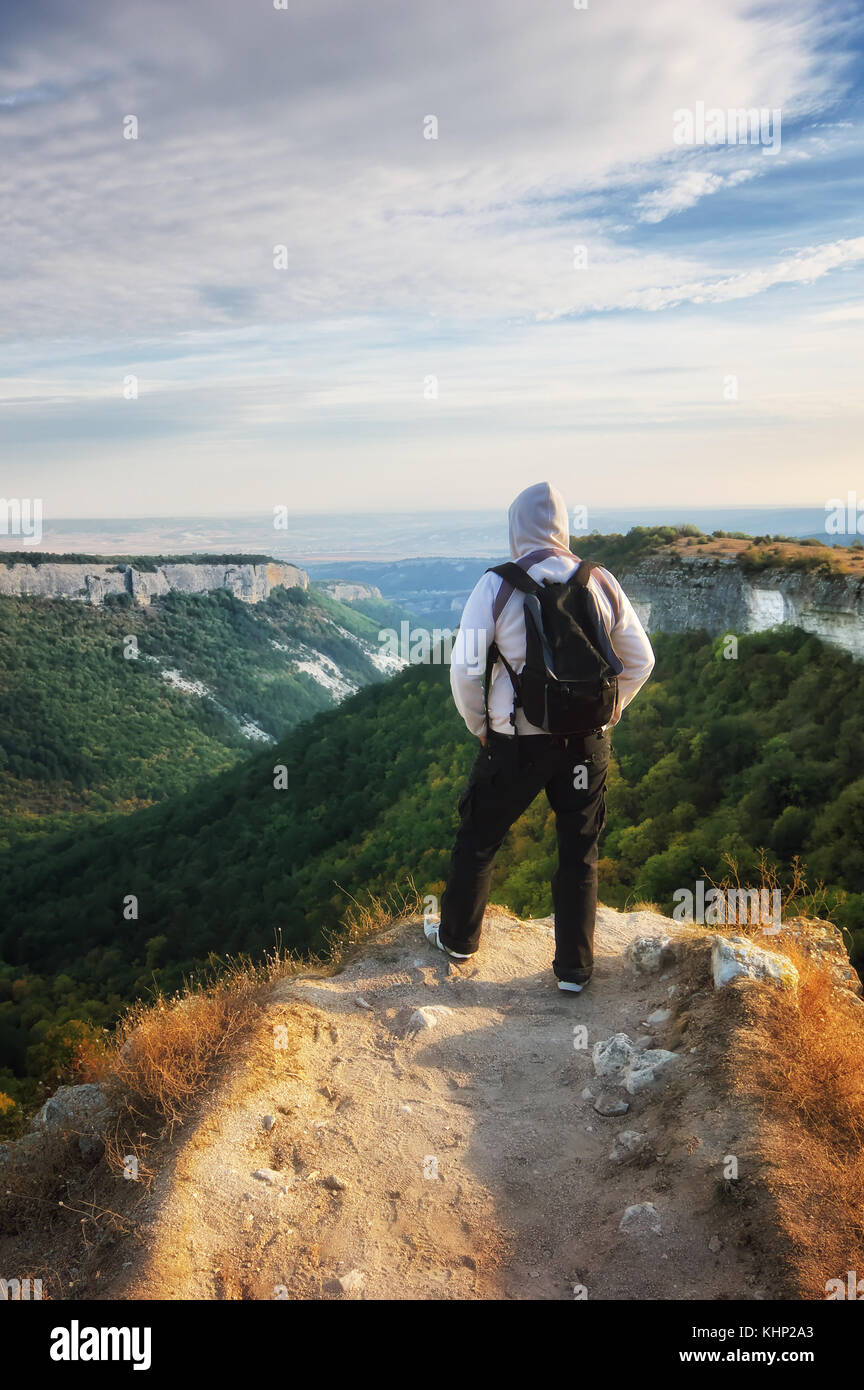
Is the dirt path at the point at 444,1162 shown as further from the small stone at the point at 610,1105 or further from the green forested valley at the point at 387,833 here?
the green forested valley at the point at 387,833

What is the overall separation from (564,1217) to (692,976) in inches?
62.6

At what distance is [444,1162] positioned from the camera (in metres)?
3.37

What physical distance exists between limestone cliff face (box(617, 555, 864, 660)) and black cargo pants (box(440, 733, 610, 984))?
11347mm

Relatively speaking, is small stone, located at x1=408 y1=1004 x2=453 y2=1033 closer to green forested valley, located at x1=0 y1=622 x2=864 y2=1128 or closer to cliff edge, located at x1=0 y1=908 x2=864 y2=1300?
cliff edge, located at x1=0 y1=908 x2=864 y2=1300

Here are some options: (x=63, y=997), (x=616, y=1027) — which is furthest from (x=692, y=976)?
(x=63, y=997)

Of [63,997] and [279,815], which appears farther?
[279,815]

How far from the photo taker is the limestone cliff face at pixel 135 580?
8475 centimetres

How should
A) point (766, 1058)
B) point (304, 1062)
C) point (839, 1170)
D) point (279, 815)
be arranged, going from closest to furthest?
point (839, 1170) < point (766, 1058) < point (304, 1062) < point (279, 815)

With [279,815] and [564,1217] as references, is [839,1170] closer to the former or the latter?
[564,1217]

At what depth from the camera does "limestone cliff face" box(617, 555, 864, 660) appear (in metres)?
14.1

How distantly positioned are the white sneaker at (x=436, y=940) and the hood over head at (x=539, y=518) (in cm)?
243

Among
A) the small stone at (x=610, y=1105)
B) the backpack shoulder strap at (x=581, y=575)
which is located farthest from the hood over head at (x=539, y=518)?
the small stone at (x=610, y=1105)

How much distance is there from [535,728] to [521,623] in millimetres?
545

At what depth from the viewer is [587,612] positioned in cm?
405
